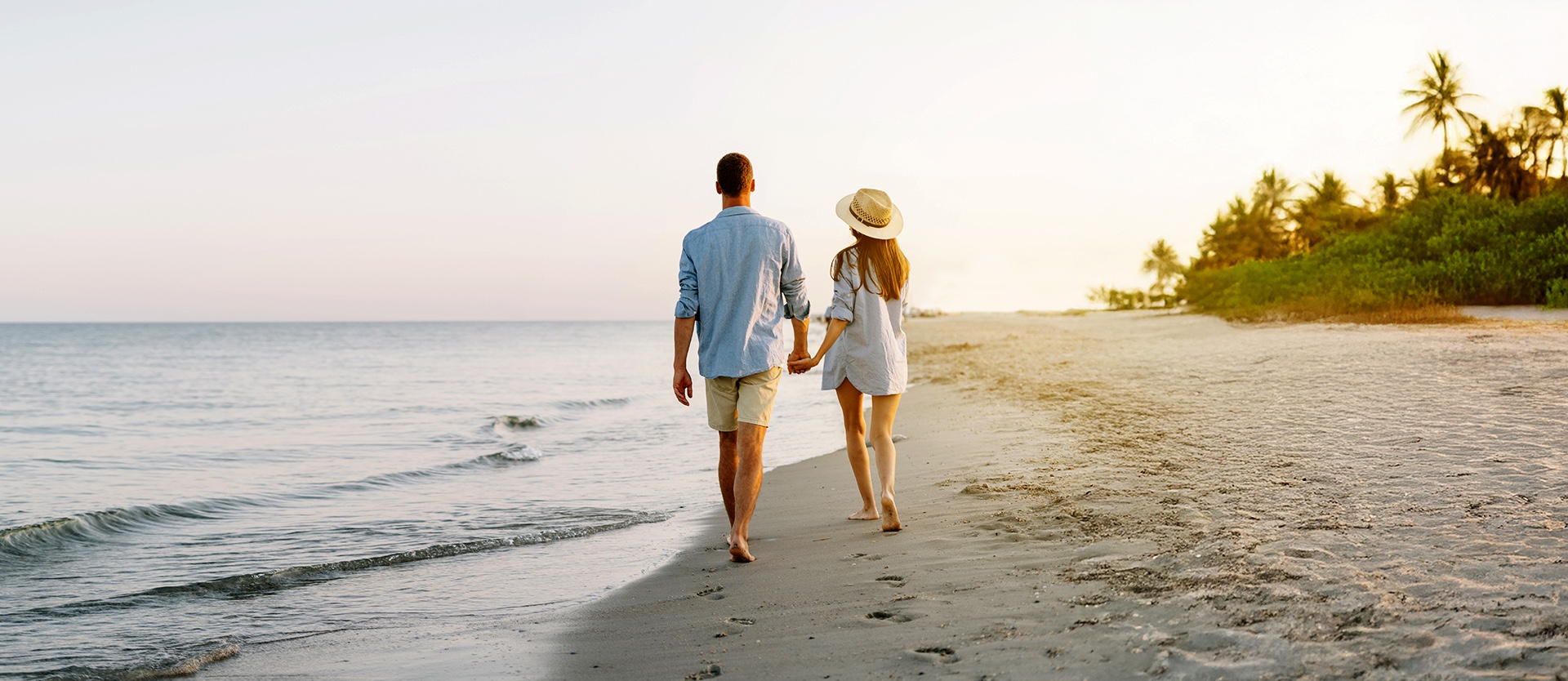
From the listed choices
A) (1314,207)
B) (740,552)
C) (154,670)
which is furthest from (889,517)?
(1314,207)

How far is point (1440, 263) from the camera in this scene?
1964 centimetres

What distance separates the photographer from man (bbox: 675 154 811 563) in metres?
4.41

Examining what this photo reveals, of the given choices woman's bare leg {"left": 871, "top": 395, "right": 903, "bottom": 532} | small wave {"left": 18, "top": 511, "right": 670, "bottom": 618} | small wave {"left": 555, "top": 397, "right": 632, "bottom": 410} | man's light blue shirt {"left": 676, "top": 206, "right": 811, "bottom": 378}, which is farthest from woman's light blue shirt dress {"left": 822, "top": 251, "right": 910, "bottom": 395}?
small wave {"left": 555, "top": 397, "right": 632, "bottom": 410}

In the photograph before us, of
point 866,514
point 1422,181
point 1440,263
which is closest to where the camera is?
point 866,514

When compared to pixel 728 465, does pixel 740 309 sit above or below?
above

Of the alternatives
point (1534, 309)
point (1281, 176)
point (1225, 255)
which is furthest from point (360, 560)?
point (1281, 176)

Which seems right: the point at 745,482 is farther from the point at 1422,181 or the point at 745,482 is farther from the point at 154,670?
the point at 1422,181

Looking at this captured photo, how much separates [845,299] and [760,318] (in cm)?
60

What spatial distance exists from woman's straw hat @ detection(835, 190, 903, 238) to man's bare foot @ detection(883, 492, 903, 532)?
140cm

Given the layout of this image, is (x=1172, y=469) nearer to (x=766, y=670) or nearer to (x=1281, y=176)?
(x=766, y=670)

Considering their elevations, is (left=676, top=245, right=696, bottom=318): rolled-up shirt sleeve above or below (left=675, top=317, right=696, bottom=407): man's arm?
above

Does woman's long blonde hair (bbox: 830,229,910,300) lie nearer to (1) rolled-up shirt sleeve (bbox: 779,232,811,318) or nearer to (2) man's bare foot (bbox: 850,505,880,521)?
(1) rolled-up shirt sleeve (bbox: 779,232,811,318)

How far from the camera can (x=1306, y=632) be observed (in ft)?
8.95

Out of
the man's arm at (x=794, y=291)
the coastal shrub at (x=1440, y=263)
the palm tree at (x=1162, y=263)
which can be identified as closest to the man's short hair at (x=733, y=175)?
the man's arm at (x=794, y=291)
